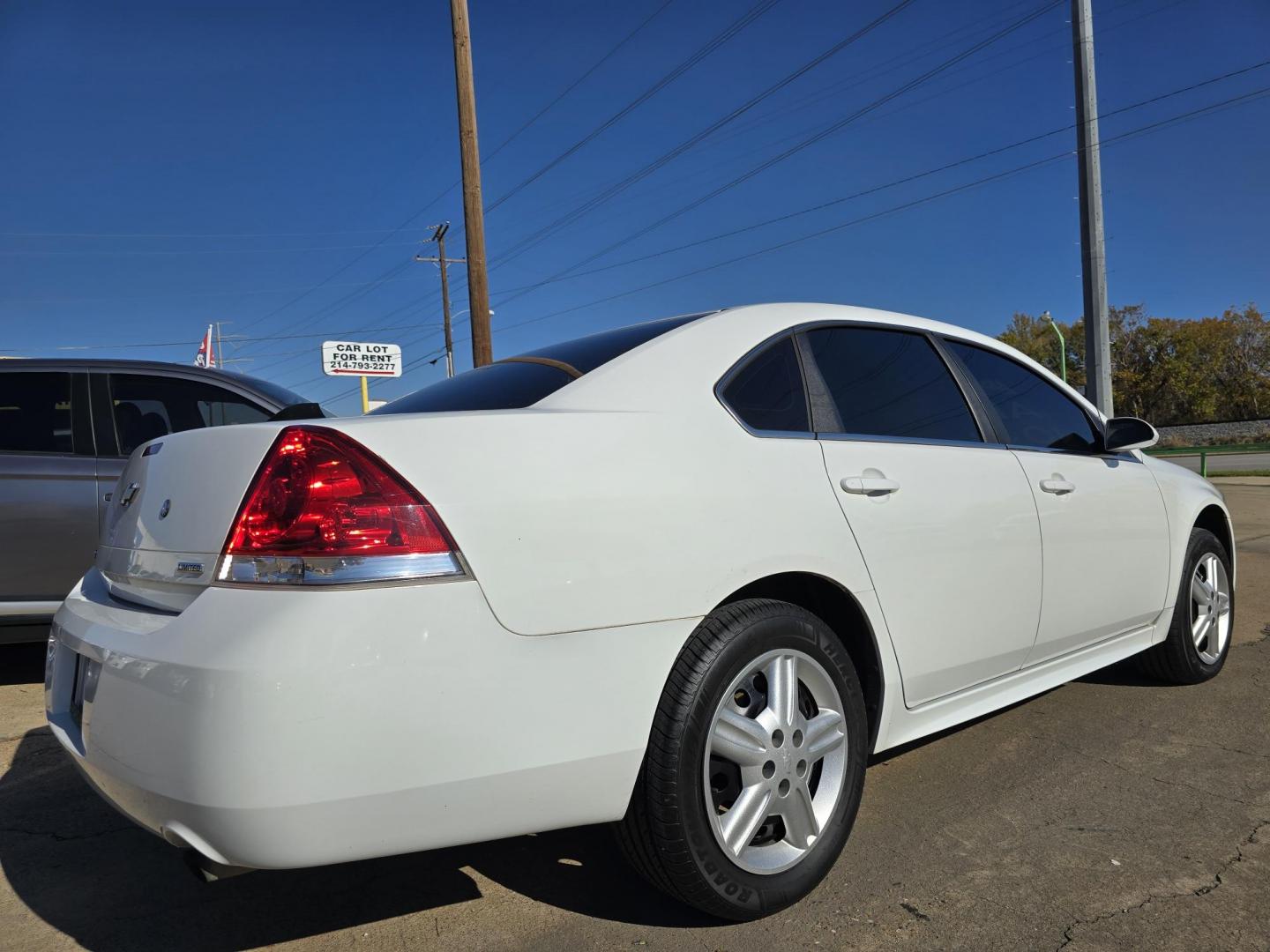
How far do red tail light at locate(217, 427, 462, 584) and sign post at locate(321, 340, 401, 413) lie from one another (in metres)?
20.0

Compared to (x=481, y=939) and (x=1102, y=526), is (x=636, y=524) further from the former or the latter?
(x=1102, y=526)

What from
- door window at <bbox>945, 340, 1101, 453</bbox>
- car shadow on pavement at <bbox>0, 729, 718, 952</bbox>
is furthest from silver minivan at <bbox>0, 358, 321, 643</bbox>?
door window at <bbox>945, 340, 1101, 453</bbox>

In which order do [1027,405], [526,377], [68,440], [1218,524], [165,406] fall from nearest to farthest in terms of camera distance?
[526,377] < [1027,405] < [1218,524] < [68,440] < [165,406]

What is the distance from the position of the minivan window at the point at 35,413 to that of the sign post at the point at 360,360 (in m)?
16.8

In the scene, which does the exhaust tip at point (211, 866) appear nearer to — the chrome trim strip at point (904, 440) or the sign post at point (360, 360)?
the chrome trim strip at point (904, 440)

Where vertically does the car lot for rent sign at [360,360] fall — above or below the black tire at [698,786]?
above

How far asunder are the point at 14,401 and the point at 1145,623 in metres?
5.31

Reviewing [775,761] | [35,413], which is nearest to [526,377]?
[775,761]

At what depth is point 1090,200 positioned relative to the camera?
11.3m

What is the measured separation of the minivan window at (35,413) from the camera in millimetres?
4441

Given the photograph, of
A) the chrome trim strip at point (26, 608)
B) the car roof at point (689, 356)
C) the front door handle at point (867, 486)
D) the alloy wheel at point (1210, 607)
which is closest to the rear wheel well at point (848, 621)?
the front door handle at point (867, 486)

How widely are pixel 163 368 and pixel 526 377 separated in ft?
10.4

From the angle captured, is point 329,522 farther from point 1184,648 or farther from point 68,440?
point 1184,648

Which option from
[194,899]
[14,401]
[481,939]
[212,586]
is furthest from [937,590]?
[14,401]
